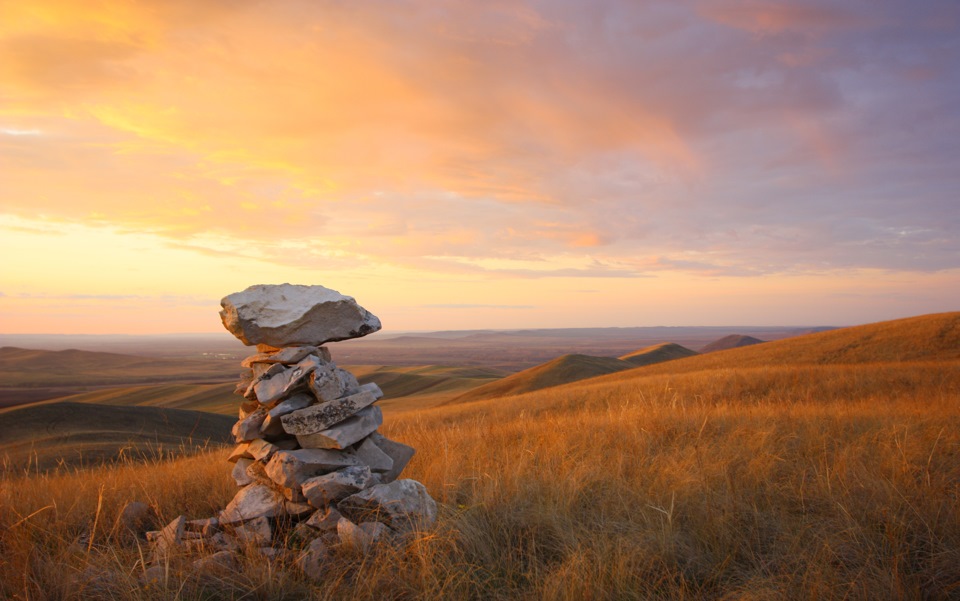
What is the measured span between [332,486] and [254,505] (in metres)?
0.93

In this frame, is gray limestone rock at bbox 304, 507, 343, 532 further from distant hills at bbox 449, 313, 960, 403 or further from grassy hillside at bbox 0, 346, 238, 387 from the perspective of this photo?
grassy hillside at bbox 0, 346, 238, 387

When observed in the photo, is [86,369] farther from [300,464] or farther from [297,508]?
[300,464]

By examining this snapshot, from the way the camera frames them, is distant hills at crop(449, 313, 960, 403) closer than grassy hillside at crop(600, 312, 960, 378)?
No

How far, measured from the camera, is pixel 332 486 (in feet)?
16.0

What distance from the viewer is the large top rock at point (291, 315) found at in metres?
5.66

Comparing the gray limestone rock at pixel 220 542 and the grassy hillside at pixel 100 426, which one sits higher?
the gray limestone rock at pixel 220 542

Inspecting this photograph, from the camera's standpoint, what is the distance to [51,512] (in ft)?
19.1

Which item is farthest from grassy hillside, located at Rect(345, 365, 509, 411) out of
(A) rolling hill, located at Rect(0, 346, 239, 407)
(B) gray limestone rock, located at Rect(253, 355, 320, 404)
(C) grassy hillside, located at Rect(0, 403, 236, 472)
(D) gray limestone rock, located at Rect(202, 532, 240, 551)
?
(D) gray limestone rock, located at Rect(202, 532, 240, 551)

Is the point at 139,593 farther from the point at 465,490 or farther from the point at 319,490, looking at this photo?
the point at 465,490

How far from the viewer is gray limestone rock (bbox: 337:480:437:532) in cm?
471

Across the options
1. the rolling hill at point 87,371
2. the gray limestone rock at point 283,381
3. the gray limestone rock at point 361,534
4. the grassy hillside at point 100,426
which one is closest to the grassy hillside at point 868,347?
the gray limestone rock at point 283,381

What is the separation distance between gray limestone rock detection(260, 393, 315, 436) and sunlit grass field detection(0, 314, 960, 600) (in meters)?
1.43

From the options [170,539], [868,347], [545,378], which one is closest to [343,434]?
[170,539]

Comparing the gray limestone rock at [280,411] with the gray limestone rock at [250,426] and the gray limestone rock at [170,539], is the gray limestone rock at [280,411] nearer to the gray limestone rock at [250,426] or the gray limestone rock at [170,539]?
the gray limestone rock at [250,426]
